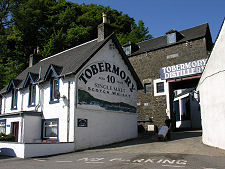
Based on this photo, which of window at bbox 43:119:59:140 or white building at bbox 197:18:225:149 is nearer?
white building at bbox 197:18:225:149

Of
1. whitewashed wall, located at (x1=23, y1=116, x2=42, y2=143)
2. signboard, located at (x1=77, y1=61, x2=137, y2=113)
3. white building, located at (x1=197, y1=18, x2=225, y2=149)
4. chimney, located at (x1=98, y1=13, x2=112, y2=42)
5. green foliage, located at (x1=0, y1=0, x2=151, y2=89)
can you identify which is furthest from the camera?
green foliage, located at (x1=0, y1=0, x2=151, y2=89)

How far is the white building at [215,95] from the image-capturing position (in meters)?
12.0

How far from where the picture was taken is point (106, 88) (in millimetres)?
18594

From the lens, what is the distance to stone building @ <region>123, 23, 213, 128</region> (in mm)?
24531

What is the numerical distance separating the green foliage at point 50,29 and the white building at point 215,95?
2896 centimetres

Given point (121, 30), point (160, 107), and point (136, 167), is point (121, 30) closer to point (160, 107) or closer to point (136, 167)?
point (160, 107)

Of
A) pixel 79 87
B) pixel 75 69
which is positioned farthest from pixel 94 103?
pixel 75 69

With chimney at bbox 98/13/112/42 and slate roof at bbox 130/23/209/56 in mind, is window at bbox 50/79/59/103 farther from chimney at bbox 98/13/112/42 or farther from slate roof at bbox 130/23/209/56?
slate roof at bbox 130/23/209/56

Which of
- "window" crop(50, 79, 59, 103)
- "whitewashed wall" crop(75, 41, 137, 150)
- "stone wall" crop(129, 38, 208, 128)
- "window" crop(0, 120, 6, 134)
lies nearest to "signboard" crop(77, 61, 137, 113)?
"whitewashed wall" crop(75, 41, 137, 150)

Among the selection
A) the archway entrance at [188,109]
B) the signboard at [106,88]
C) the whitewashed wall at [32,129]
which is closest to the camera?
the signboard at [106,88]

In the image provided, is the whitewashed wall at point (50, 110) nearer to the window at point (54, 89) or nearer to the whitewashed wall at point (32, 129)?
the whitewashed wall at point (32, 129)

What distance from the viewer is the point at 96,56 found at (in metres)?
18.1

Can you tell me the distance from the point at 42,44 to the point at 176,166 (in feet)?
136

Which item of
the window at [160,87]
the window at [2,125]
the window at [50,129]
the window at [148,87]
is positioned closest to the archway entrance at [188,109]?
the window at [160,87]
